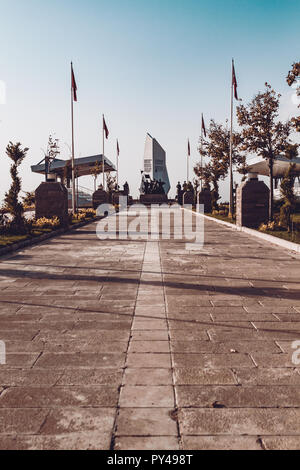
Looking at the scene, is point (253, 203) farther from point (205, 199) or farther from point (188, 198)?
point (188, 198)

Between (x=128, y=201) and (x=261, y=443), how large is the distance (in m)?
57.3

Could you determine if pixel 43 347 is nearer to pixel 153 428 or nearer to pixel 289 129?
pixel 153 428

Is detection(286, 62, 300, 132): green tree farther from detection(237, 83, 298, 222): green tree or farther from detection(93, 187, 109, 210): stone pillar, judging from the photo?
detection(93, 187, 109, 210): stone pillar

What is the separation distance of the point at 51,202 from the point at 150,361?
57.8 feet

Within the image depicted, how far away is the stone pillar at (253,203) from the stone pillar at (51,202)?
8737 mm

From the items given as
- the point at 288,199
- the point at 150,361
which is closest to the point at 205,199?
the point at 288,199

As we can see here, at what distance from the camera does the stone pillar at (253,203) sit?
18.8m

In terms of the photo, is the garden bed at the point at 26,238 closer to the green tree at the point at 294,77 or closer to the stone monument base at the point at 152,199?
the green tree at the point at 294,77

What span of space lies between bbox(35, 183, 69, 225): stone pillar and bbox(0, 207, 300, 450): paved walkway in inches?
488

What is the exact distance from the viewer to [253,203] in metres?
18.9

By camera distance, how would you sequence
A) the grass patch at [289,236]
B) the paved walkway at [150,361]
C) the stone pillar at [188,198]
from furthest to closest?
1. the stone pillar at [188,198]
2. the grass patch at [289,236]
3. the paved walkway at [150,361]

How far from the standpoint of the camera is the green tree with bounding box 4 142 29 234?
1598cm

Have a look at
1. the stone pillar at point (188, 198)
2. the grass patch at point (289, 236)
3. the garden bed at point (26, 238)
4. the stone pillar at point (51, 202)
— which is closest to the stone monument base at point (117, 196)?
the stone pillar at point (188, 198)

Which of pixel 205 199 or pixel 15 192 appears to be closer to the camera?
pixel 15 192
